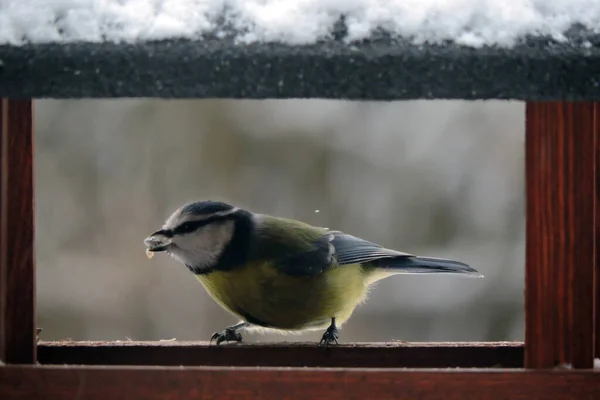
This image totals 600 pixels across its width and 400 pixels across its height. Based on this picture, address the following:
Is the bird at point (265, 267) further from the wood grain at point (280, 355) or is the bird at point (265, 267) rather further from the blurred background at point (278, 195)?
the blurred background at point (278, 195)

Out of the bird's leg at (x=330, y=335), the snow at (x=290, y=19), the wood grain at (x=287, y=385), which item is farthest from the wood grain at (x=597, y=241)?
the bird's leg at (x=330, y=335)

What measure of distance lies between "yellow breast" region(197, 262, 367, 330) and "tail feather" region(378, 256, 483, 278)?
267 millimetres

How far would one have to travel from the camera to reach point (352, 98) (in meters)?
1.68

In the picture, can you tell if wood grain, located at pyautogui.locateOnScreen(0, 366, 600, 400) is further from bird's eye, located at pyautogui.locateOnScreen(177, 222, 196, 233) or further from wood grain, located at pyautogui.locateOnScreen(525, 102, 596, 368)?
bird's eye, located at pyautogui.locateOnScreen(177, 222, 196, 233)

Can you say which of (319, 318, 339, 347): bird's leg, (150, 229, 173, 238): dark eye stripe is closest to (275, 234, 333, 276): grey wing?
(319, 318, 339, 347): bird's leg

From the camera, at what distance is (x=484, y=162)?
6.67 metres

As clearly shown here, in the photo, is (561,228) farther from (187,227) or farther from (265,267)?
(187,227)

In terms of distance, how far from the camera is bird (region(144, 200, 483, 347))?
2.80 metres

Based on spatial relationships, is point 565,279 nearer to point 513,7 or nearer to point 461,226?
point 513,7

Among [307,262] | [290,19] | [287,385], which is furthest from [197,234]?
[290,19]

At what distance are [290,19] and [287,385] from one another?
29.4 inches

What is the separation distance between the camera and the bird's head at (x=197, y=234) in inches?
109

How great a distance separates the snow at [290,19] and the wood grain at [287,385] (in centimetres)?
69

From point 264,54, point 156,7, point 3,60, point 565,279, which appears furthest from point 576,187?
point 3,60
